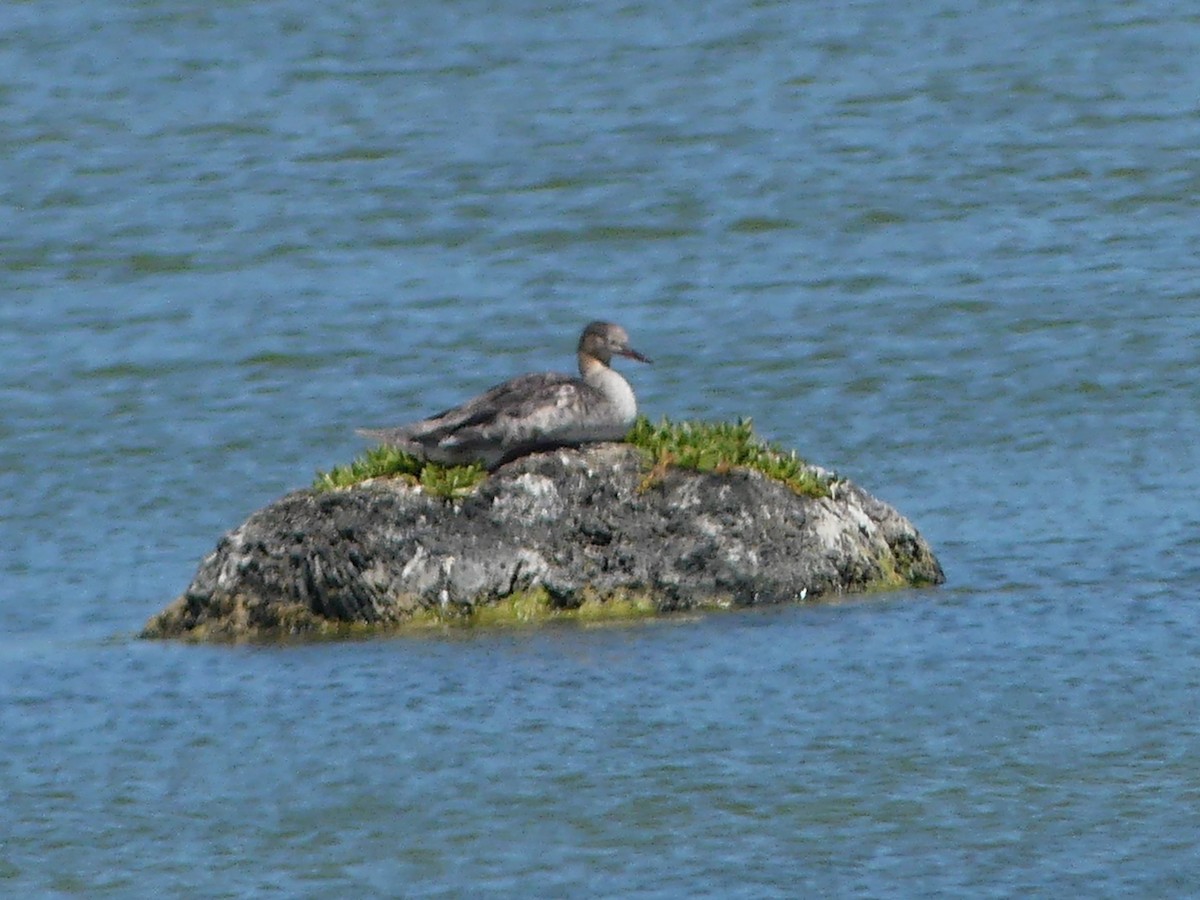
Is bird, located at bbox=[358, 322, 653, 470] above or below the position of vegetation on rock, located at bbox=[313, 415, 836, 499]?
above

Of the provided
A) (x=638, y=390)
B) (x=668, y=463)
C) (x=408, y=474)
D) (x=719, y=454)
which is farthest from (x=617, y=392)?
(x=638, y=390)

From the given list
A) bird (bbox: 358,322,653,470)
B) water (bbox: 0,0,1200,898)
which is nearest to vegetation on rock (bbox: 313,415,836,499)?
bird (bbox: 358,322,653,470)

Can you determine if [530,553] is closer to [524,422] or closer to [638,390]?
[524,422]

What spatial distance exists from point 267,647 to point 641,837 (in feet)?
13.4

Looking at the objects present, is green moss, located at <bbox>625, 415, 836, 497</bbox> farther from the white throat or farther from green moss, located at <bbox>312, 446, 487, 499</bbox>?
green moss, located at <bbox>312, 446, 487, 499</bbox>

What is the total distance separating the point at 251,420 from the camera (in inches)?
819

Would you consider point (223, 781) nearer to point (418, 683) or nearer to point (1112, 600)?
point (418, 683)

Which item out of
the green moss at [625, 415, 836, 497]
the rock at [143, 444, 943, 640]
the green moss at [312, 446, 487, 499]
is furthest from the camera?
the green moss at [625, 415, 836, 497]

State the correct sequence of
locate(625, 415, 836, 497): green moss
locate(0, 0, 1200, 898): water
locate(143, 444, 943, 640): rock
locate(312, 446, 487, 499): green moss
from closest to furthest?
locate(0, 0, 1200, 898): water
locate(143, 444, 943, 640): rock
locate(312, 446, 487, 499): green moss
locate(625, 415, 836, 497): green moss

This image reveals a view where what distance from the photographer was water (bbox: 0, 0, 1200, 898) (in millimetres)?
11016

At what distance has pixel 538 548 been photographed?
47.9ft

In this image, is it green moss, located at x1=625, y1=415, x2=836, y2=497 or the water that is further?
green moss, located at x1=625, y1=415, x2=836, y2=497

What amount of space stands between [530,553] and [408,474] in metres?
0.94

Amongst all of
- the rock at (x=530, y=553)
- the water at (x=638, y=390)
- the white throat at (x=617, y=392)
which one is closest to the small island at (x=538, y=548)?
the rock at (x=530, y=553)
